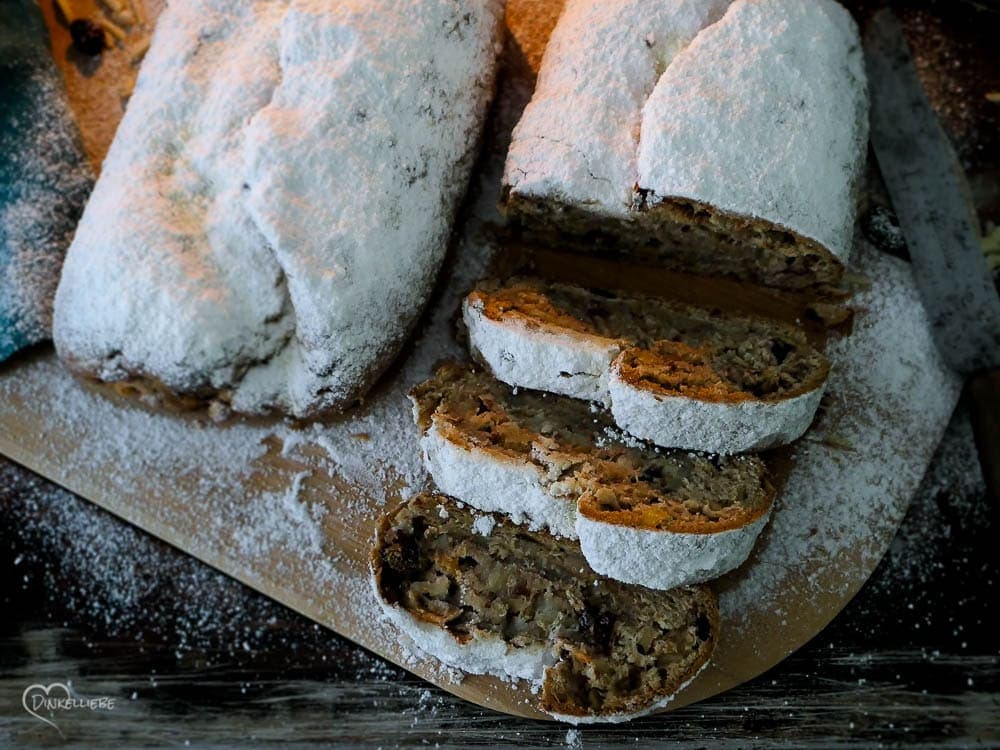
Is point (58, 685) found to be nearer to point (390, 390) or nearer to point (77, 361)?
point (77, 361)

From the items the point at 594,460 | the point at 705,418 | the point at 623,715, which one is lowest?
the point at 623,715

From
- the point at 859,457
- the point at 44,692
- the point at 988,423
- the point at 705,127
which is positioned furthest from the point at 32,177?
the point at 988,423

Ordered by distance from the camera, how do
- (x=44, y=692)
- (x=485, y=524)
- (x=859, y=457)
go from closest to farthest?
(x=485, y=524) → (x=859, y=457) → (x=44, y=692)

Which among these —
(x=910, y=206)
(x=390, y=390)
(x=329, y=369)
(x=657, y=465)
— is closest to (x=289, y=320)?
(x=329, y=369)

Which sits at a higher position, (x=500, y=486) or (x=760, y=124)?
(x=760, y=124)

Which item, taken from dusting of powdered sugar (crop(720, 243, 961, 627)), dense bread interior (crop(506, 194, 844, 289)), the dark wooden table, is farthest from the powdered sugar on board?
dense bread interior (crop(506, 194, 844, 289))

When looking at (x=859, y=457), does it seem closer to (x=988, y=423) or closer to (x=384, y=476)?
(x=988, y=423)
